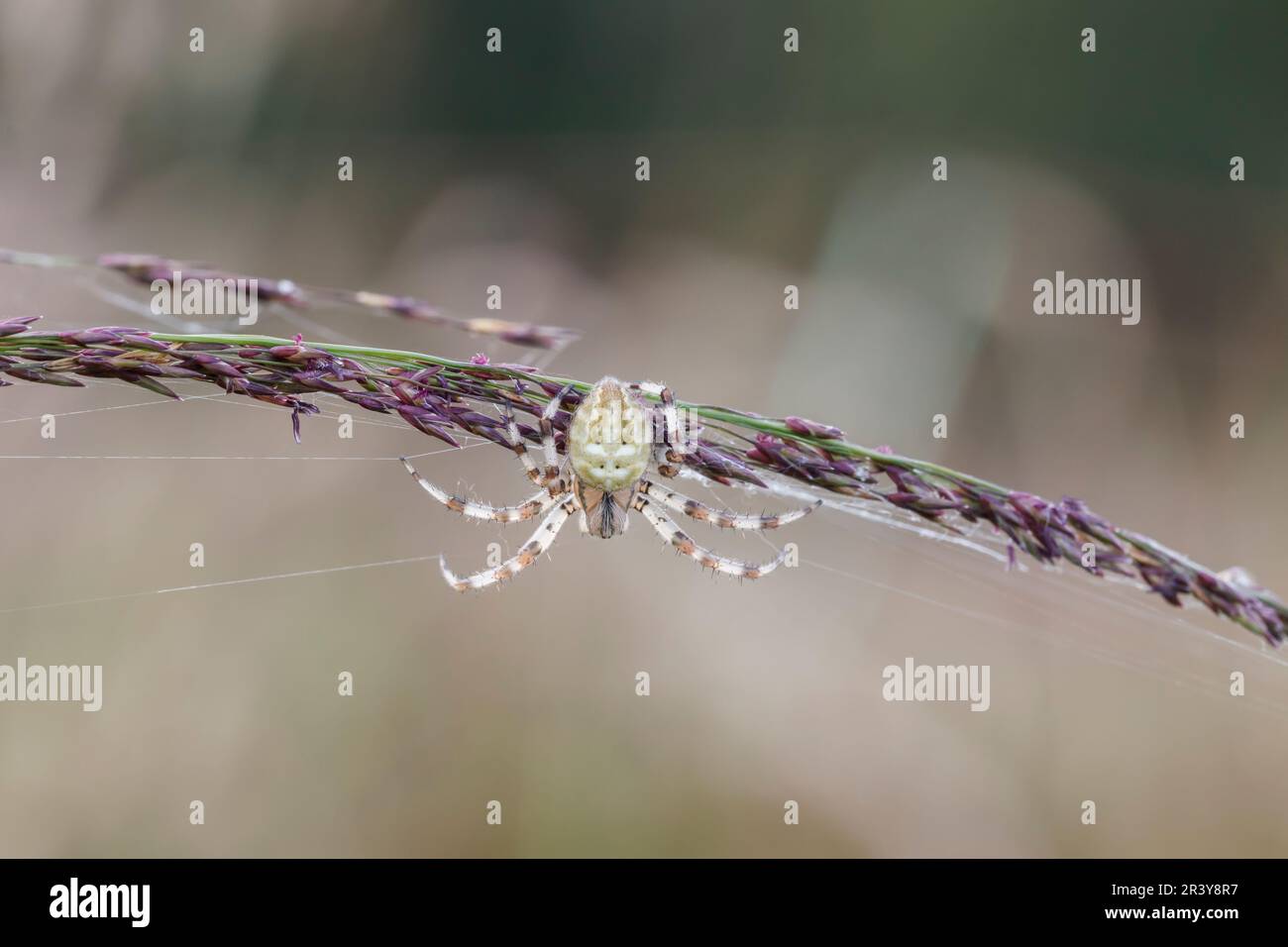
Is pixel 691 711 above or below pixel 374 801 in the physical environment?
above

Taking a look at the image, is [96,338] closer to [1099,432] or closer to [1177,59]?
[1099,432]

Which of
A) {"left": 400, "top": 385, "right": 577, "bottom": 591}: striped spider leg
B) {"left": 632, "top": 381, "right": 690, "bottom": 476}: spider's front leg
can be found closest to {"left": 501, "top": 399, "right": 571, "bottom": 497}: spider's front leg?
{"left": 400, "top": 385, "right": 577, "bottom": 591}: striped spider leg

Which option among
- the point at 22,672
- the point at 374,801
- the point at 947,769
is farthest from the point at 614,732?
the point at 22,672

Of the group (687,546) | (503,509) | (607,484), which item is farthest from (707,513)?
(503,509)

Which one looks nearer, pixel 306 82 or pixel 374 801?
pixel 374 801

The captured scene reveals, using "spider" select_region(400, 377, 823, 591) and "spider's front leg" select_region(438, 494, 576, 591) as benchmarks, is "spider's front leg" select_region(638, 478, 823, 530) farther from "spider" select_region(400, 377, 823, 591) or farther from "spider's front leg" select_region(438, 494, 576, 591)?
"spider's front leg" select_region(438, 494, 576, 591)

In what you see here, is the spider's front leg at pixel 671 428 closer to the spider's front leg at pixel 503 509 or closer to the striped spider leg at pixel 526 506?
the striped spider leg at pixel 526 506

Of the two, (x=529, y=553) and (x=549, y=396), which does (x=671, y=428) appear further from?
(x=529, y=553)

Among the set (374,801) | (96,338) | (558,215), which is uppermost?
(558,215)
